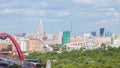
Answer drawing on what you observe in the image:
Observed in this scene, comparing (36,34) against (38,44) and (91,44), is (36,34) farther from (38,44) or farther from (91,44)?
(38,44)

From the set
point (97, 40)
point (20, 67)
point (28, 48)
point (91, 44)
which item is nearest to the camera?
point (20, 67)

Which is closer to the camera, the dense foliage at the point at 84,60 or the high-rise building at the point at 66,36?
the dense foliage at the point at 84,60

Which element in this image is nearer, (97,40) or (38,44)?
(38,44)

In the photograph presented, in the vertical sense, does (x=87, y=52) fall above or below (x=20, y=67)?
below

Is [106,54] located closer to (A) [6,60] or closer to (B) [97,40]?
(A) [6,60]

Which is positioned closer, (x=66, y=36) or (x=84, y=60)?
(x=84, y=60)

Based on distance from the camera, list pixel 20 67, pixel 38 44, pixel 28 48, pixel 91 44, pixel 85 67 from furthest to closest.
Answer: pixel 91 44, pixel 38 44, pixel 28 48, pixel 85 67, pixel 20 67

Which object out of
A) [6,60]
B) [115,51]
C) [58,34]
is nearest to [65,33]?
[58,34]

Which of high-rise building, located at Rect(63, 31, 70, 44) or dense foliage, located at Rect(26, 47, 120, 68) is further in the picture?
high-rise building, located at Rect(63, 31, 70, 44)

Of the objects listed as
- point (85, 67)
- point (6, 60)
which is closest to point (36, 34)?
point (85, 67)
